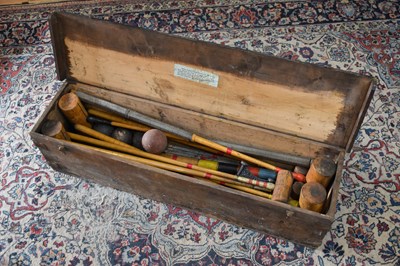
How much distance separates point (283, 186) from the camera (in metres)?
1.65

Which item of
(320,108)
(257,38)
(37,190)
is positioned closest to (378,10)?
(257,38)

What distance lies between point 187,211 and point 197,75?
0.59 meters

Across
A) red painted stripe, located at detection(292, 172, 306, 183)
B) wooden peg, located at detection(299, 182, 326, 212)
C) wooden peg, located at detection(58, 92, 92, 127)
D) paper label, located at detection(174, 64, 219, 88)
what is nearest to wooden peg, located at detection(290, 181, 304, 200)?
red painted stripe, located at detection(292, 172, 306, 183)

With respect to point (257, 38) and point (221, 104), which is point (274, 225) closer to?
point (221, 104)

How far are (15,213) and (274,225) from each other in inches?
44.1

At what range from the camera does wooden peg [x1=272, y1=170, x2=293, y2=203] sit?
5.37ft

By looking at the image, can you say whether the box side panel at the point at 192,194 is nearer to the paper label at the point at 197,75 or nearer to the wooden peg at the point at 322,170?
the wooden peg at the point at 322,170

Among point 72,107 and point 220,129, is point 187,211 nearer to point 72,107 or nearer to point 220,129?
point 220,129

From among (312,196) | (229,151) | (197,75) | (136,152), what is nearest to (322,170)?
(312,196)

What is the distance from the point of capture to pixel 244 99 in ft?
5.67

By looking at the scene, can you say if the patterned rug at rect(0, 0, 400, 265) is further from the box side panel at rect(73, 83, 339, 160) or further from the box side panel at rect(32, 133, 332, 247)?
the box side panel at rect(73, 83, 339, 160)

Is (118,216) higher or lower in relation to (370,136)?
lower

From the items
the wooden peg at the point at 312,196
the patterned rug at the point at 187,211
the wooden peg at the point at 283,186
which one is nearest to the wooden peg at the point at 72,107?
the patterned rug at the point at 187,211

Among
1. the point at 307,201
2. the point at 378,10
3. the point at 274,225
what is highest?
the point at 378,10
